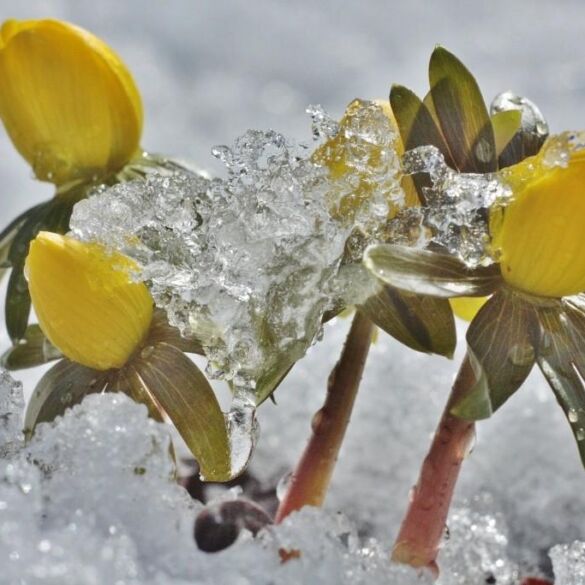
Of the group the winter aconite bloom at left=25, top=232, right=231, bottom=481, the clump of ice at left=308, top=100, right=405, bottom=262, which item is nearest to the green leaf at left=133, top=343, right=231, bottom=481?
the winter aconite bloom at left=25, top=232, right=231, bottom=481

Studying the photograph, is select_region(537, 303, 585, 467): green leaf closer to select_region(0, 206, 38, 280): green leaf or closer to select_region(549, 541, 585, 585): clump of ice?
select_region(549, 541, 585, 585): clump of ice

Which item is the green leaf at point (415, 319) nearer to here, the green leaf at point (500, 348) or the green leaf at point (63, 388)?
the green leaf at point (500, 348)

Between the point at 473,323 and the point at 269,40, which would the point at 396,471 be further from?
the point at 269,40

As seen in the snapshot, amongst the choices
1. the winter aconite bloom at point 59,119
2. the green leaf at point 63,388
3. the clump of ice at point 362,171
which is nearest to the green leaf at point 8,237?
the winter aconite bloom at point 59,119

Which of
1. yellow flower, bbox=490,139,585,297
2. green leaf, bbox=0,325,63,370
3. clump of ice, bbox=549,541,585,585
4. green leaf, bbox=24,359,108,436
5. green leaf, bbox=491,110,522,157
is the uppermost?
green leaf, bbox=491,110,522,157

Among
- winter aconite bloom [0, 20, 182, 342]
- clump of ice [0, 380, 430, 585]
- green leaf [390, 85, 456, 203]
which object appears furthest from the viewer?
winter aconite bloom [0, 20, 182, 342]

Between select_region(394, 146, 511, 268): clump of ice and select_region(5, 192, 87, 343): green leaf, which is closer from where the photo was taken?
select_region(394, 146, 511, 268): clump of ice

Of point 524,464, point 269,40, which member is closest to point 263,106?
point 269,40
